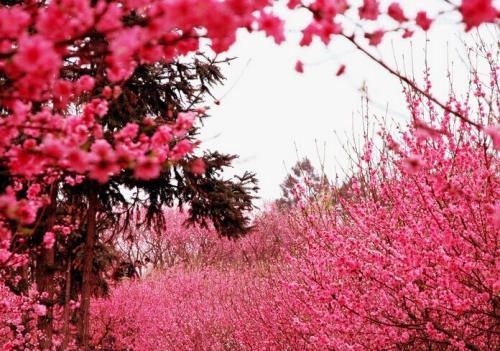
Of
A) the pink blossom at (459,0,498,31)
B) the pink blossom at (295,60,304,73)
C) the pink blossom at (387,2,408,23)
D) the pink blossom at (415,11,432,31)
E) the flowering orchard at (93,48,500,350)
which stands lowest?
the flowering orchard at (93,48,500,350)

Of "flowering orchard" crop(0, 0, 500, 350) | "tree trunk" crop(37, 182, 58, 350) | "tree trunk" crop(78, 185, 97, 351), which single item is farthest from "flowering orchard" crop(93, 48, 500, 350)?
"tree trunk" crop(37, 182, 58, 350)

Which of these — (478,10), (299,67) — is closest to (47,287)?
(299,67)

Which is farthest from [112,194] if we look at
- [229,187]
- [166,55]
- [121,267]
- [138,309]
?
[138,309]

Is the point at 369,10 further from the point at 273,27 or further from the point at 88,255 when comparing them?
the point at 88,255

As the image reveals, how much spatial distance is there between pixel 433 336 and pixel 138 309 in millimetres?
12865

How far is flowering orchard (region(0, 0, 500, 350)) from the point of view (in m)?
1.35

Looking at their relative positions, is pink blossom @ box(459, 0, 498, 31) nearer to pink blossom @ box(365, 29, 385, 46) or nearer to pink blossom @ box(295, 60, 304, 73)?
pink blossom @ box(365, 29, 385, 46)

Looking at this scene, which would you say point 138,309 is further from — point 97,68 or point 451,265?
point 451,265

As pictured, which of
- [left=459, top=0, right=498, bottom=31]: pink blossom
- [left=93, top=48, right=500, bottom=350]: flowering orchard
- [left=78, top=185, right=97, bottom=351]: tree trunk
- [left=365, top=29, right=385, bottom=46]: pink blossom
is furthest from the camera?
[left=78, top=185, right=97, bottom=351]: tree trunk

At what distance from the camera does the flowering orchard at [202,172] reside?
1354 mm

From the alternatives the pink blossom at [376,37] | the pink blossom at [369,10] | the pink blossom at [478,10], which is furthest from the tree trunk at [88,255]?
the pink blossom at [478,10]

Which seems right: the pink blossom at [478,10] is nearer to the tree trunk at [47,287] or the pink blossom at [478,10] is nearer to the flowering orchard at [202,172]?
the flowering orchard at [202,172]

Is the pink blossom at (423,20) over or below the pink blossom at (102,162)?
over

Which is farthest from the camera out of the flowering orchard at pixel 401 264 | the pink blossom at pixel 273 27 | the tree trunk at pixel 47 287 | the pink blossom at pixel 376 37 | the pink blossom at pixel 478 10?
the tree trunk at pixel 47 287
